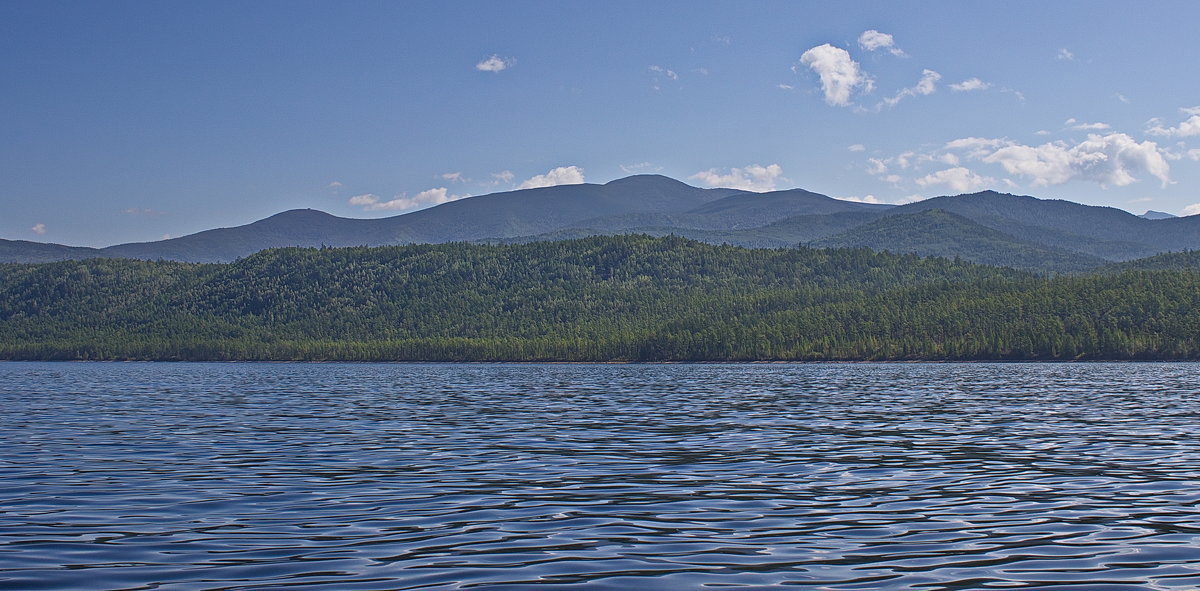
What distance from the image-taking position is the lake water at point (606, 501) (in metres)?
23.6

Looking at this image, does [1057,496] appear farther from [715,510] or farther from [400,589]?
[400,589]

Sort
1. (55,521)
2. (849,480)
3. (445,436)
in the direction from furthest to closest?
(445,436), (849,480), (55,521)

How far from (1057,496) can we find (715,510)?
31.7 feet

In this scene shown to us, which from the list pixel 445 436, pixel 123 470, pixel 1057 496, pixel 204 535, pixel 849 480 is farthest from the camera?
pixel 445 436

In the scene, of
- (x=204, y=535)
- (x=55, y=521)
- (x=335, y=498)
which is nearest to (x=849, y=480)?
(x=335, y=498)

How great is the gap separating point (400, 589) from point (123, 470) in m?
22.7

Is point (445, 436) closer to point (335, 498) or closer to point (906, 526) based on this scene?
point (335, 498)

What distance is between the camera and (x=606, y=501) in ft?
109

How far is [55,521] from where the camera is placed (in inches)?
1180

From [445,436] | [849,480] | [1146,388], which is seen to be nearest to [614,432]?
[445,436]

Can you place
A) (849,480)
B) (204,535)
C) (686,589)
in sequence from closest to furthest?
(686,589)
(204,535)
(849,480)

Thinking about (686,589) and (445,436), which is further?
(445,436)

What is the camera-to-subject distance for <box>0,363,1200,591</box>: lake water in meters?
23.6

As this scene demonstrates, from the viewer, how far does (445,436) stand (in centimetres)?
5525
